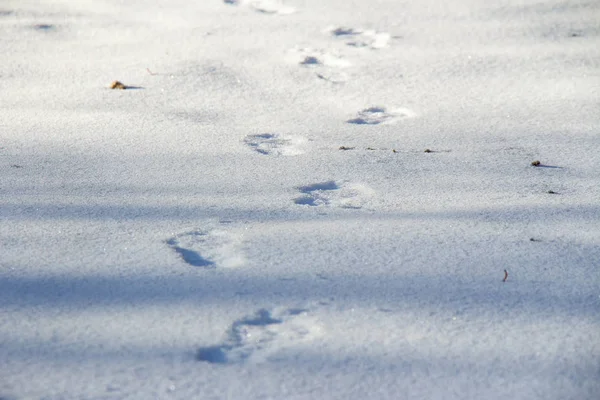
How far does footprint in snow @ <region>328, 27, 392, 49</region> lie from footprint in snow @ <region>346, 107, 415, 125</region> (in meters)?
0.60

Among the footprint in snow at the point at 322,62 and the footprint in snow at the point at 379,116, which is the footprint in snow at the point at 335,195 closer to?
the footprint in snow at the point at 379,116

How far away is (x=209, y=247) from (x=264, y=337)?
346 mm

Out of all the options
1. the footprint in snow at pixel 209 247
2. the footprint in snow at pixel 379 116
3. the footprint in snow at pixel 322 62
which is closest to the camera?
the footprint in snow at pixel 209 247

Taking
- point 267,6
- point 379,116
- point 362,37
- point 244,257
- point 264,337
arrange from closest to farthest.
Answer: point 264,337 → point 244,257 → point 379,116 → point 362,37 → point 267,6

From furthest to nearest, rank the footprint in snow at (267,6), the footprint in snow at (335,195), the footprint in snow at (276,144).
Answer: the footprint in snow at (267,6), the footprint in snow at (276,144), the footprint in snow at (335,195)

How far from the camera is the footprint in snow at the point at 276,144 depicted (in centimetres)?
204

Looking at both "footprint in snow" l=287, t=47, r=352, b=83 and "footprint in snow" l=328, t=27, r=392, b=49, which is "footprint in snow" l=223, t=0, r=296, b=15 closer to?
"footprint in snow" l=328, t=27, r=392, b=49

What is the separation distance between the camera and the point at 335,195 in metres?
1.79

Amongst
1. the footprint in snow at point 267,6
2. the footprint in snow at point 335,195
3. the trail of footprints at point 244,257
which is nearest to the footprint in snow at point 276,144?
the trail of footprints at point 244,257

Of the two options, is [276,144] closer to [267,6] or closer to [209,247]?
[209,247]

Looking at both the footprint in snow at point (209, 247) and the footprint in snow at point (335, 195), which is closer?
the footprint in snow at point (209, 247)

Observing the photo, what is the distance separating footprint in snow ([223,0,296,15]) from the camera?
10.5ft

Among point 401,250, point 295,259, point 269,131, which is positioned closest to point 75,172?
point 269,131

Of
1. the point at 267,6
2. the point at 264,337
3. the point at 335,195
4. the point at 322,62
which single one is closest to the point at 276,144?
the point at 335,195
